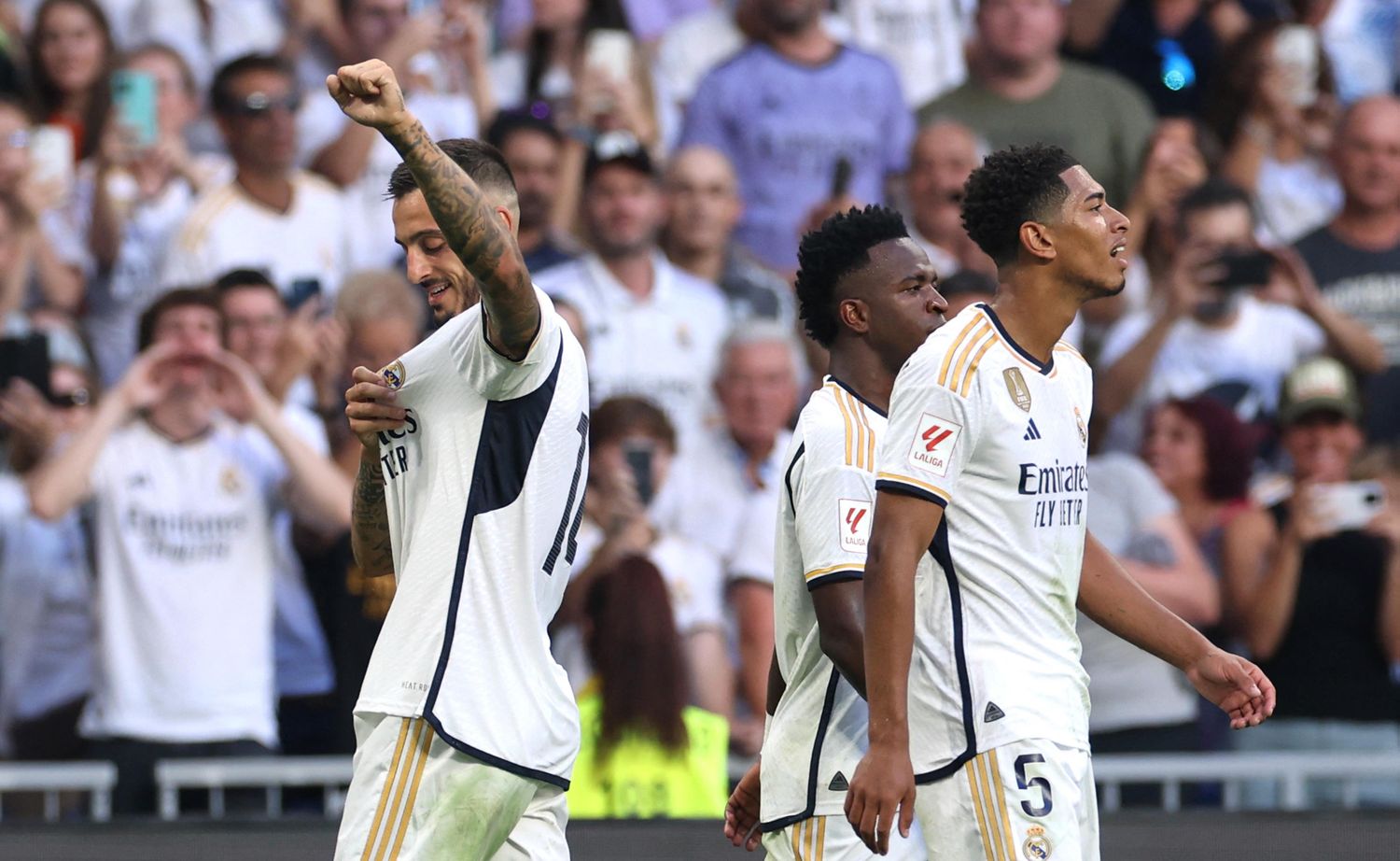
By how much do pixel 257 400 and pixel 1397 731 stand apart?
16.7 ft

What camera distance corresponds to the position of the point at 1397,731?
8.25m

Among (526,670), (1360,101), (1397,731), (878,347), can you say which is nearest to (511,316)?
(526,670)

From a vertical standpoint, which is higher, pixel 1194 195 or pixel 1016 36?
pixel 1016 36

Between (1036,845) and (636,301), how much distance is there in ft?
18.9

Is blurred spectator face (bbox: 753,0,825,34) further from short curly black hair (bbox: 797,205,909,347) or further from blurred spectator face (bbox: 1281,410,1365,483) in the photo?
short curly black hair (bbox: 797,205,909,347)

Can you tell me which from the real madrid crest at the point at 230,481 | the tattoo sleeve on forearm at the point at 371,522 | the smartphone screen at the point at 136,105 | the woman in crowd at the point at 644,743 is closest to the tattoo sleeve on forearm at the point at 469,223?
the tattoo sleeve on forearm at the point at 371,522

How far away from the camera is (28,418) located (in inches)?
344

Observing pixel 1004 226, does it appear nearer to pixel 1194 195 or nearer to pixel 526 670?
pixel 526 670

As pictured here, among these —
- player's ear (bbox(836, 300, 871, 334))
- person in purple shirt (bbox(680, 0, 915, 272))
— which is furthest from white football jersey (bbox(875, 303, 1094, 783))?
person in purple shirt (bbox(680, 0, 915, 272))

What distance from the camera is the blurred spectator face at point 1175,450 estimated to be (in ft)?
28.8

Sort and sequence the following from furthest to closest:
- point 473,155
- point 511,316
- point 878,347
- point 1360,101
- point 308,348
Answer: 1. point 1360,101
2. point 308,348
3. point 878,347
4. point 473,155
5. point 511,316

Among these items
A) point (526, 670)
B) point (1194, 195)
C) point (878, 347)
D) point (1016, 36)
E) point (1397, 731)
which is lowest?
point (1397, 731)

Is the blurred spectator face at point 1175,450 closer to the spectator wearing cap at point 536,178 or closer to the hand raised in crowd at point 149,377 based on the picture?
the spectator wearing cap at point 536,178

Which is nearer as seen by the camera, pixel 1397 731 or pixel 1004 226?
pixel 1004 226
